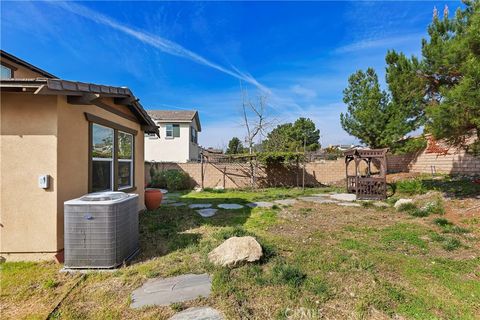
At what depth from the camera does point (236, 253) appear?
354cm

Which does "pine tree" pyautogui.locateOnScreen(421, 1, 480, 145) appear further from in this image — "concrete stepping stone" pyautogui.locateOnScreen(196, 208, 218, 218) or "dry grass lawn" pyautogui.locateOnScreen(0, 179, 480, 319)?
"concrete stepping stone" pyautogui.locateOnScreen(196, 208, 218, 218)

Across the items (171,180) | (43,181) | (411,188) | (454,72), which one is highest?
(454,72)

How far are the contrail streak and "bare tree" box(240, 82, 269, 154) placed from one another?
1226 millimetres

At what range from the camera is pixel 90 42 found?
888cm

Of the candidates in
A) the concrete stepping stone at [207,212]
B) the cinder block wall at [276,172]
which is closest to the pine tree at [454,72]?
the concrete stepping stone at [207,212]

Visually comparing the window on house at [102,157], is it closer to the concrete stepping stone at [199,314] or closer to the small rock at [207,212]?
the small rock at [207,212]

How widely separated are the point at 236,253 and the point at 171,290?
1.01m

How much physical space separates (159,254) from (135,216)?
75cm

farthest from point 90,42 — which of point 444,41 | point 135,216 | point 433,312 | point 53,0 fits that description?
point 444,41

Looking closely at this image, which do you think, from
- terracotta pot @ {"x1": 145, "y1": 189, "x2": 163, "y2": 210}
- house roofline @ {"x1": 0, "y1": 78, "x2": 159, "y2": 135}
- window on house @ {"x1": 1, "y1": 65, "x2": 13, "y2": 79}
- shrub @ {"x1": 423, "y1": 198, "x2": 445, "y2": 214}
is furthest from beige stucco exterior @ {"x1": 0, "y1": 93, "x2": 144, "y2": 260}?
shrub @ {"x1": 423, "y1": 198, "x2": 445, "y2": 214}

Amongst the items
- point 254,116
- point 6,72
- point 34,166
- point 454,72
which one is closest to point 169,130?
point 254,116

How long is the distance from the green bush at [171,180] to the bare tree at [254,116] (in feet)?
30.5

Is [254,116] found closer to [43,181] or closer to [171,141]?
[171,141]

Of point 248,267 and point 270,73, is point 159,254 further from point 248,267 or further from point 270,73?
point 270,73
